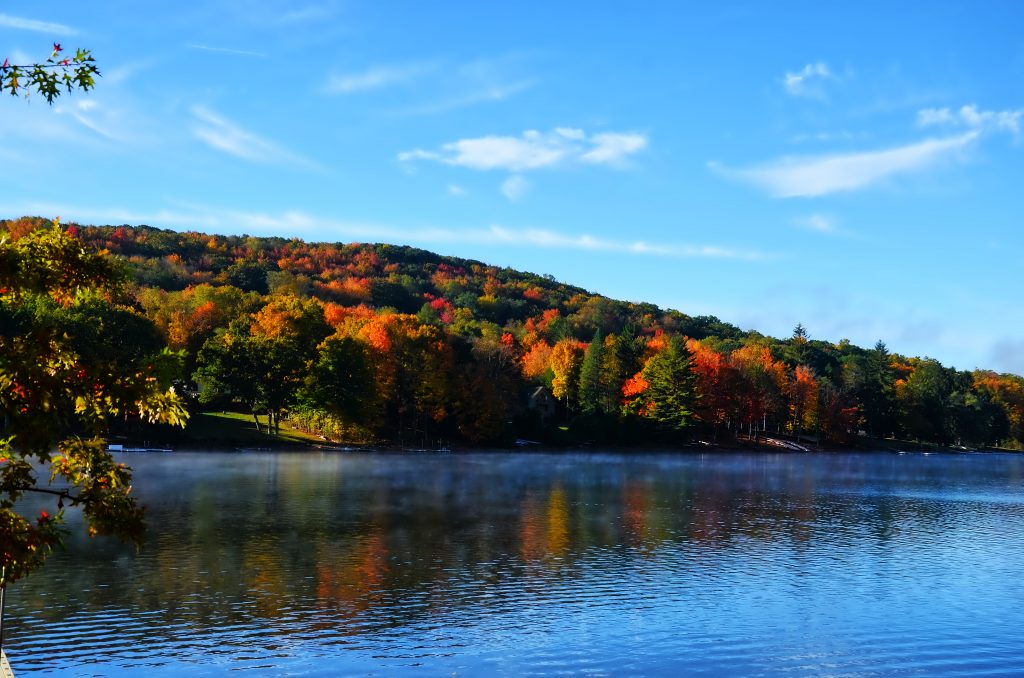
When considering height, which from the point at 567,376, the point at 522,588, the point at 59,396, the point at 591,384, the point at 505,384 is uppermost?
the point at 567,376

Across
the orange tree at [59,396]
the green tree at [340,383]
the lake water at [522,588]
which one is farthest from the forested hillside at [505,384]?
the orange tree at [59,396]

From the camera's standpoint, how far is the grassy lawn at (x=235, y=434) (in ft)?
333

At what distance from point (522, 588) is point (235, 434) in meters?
77.1

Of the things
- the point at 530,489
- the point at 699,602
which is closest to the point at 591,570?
the point at 699,602

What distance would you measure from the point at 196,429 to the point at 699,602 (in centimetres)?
8240

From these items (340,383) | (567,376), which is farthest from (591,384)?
(340,383)

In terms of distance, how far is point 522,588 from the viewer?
34.1 meters

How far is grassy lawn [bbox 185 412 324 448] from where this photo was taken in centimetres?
10144

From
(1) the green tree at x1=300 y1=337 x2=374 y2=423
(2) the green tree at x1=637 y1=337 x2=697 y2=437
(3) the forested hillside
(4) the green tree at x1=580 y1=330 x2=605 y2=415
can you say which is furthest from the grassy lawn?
(2) the green tree at x1=637 y1=337 x2=697 y2=437

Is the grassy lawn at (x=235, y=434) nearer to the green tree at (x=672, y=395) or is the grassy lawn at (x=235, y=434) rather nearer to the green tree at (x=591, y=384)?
the green tree at (x=591, y=384)

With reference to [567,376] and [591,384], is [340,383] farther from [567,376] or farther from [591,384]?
[567,376]

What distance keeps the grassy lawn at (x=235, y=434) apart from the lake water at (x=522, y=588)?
112 feet

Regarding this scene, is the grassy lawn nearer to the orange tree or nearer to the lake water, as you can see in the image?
the lake water

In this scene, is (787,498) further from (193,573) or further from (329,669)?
(329,669)
